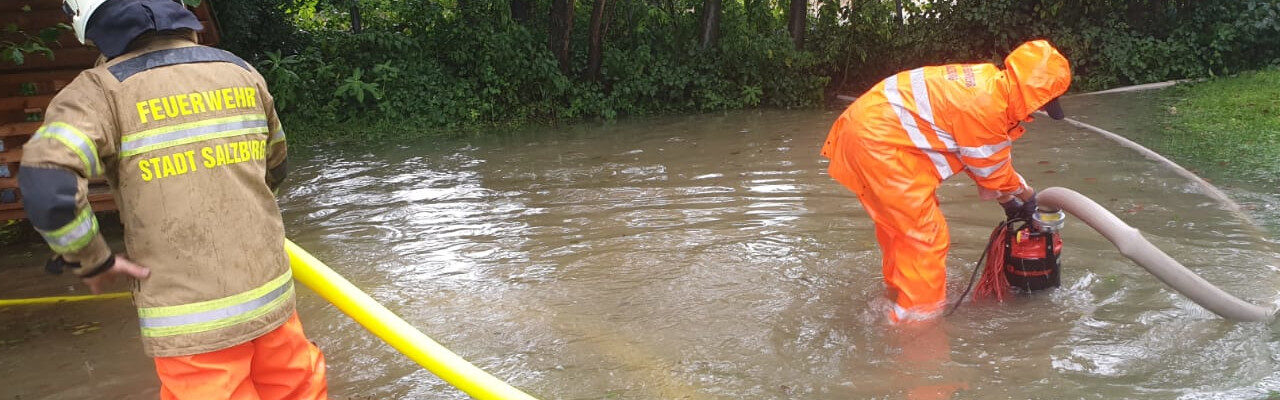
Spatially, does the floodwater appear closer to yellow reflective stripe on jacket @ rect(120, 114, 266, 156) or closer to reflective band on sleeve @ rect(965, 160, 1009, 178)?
reflective band on sleeve @ rect(965, 160, 1009, 178)

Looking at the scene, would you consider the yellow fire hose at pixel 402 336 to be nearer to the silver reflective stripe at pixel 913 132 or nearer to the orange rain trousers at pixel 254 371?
the orange rain trousers at pixel 254 371

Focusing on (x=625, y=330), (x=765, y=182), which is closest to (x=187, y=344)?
(x=625, y=330)

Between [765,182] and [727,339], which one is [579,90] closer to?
[765,182]

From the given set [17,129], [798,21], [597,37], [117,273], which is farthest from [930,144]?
[798,21]

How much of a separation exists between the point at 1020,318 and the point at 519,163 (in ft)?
19.0

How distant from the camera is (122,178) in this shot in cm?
248

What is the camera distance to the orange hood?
384 centimetres

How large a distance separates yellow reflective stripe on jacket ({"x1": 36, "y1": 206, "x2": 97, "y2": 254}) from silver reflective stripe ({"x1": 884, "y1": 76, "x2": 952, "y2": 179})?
125 inches

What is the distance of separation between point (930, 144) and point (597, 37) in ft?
29.3

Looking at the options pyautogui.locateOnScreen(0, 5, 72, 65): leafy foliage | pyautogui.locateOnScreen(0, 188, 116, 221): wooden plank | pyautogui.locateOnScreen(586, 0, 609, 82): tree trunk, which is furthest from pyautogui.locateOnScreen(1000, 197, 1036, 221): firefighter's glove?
pyautogui.locateOnScreen(586, 0, 609, 82): tree trunk

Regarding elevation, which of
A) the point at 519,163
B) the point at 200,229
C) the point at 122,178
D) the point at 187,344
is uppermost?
the point at 122,178

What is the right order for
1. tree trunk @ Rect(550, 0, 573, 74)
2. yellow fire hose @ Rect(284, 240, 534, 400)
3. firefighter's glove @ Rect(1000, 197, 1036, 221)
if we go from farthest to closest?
tree trunk @ Rect(550, 0, 573, 74)
firefighter's glove @ Rect(1000, 197, 1036, 221)
yellow fire hose @ Rect(284, 240, 534, 400)

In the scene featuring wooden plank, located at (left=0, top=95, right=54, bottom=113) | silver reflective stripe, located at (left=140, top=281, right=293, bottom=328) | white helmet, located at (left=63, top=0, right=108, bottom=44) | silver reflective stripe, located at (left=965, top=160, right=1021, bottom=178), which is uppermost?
white helmet, located at (left=63, top=0, right=108, bottom=44)

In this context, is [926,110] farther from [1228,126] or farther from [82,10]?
[1228,126]
